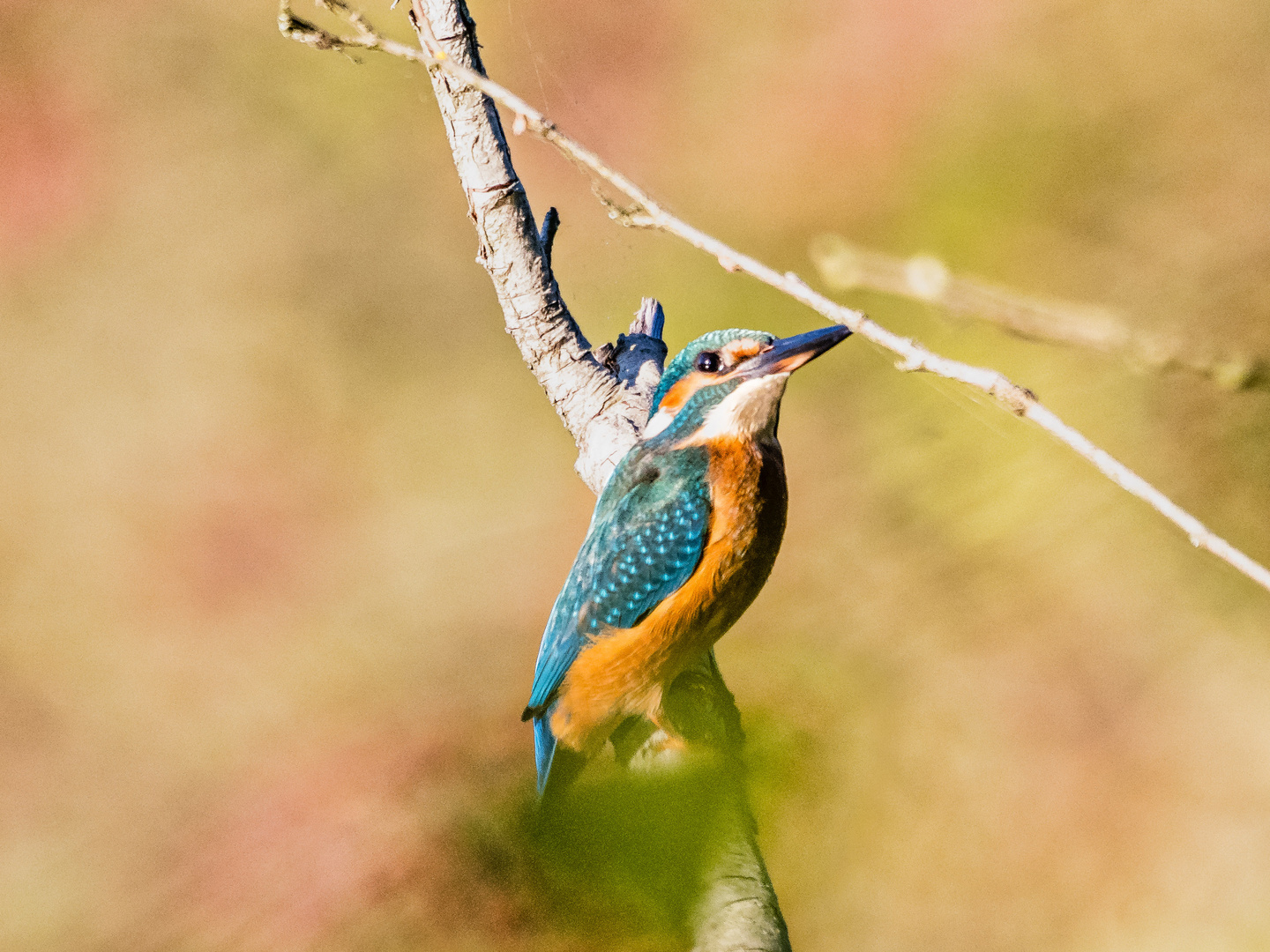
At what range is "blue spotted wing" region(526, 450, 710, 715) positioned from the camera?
957 millimetres

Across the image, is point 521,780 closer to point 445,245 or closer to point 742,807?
point 742,807

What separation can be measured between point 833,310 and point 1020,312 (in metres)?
0.16

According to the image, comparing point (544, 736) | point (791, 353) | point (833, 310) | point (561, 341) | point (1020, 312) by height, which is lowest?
point (1020, 312)

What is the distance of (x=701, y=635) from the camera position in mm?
993

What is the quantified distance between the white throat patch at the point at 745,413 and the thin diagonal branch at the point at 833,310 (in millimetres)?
539

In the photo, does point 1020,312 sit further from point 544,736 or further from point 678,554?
point 544,736

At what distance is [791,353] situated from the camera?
87 centimetres

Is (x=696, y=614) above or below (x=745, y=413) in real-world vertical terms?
below

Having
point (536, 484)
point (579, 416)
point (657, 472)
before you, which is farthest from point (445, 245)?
point (657, 472)

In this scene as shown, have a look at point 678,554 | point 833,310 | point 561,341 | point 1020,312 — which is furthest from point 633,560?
point 1020,312

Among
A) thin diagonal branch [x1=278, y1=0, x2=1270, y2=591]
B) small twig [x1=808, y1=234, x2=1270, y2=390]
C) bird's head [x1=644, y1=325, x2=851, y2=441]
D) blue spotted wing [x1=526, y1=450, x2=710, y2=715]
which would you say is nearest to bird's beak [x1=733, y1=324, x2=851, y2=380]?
bird's head [x1=644, y1=325, x2=851, y2=441]

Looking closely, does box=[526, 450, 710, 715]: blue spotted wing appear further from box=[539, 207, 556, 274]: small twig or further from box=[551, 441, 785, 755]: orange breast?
box=[539, 207, 556, 274]: small twig

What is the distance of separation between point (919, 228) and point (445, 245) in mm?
2017

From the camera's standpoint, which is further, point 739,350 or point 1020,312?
point 739,350
